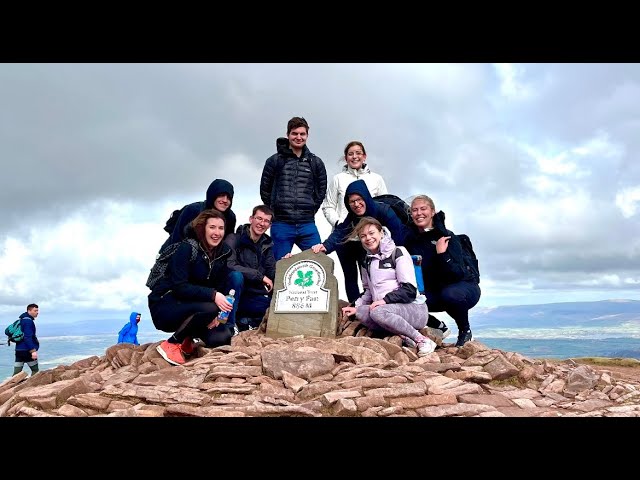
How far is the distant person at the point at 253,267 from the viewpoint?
9531mm

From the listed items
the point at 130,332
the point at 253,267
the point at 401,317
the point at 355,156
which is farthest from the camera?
the point at 130,332

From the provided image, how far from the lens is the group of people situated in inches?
305

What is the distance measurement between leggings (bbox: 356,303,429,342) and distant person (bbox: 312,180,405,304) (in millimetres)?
1178

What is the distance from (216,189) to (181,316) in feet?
6.71

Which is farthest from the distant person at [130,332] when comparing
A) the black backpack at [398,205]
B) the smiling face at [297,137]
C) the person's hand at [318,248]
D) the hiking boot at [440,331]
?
the hiking boot at [440,331]

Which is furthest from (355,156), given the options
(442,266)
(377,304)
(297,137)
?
(377,304)

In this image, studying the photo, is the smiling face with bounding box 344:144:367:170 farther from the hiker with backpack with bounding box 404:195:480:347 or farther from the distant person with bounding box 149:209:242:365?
the distant person with bounding box 149:209:242:365

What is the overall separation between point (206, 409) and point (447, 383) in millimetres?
2837

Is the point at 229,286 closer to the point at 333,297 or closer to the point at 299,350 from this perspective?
the point at 333,297

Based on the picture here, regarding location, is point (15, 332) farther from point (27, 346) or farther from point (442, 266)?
point (442, 266)

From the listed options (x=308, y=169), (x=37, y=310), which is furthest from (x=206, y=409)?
(x=37, y=310)

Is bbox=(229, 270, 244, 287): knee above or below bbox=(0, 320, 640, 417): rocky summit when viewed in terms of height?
above

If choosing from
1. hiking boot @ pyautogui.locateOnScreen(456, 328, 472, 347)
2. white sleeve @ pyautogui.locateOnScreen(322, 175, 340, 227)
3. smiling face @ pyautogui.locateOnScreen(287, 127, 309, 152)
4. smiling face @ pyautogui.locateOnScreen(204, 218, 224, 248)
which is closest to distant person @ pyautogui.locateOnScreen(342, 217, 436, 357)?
hiking boot @ pyautogui.locateOnScreen(456, 328, 472, 347)

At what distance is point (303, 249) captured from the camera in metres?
9.96
